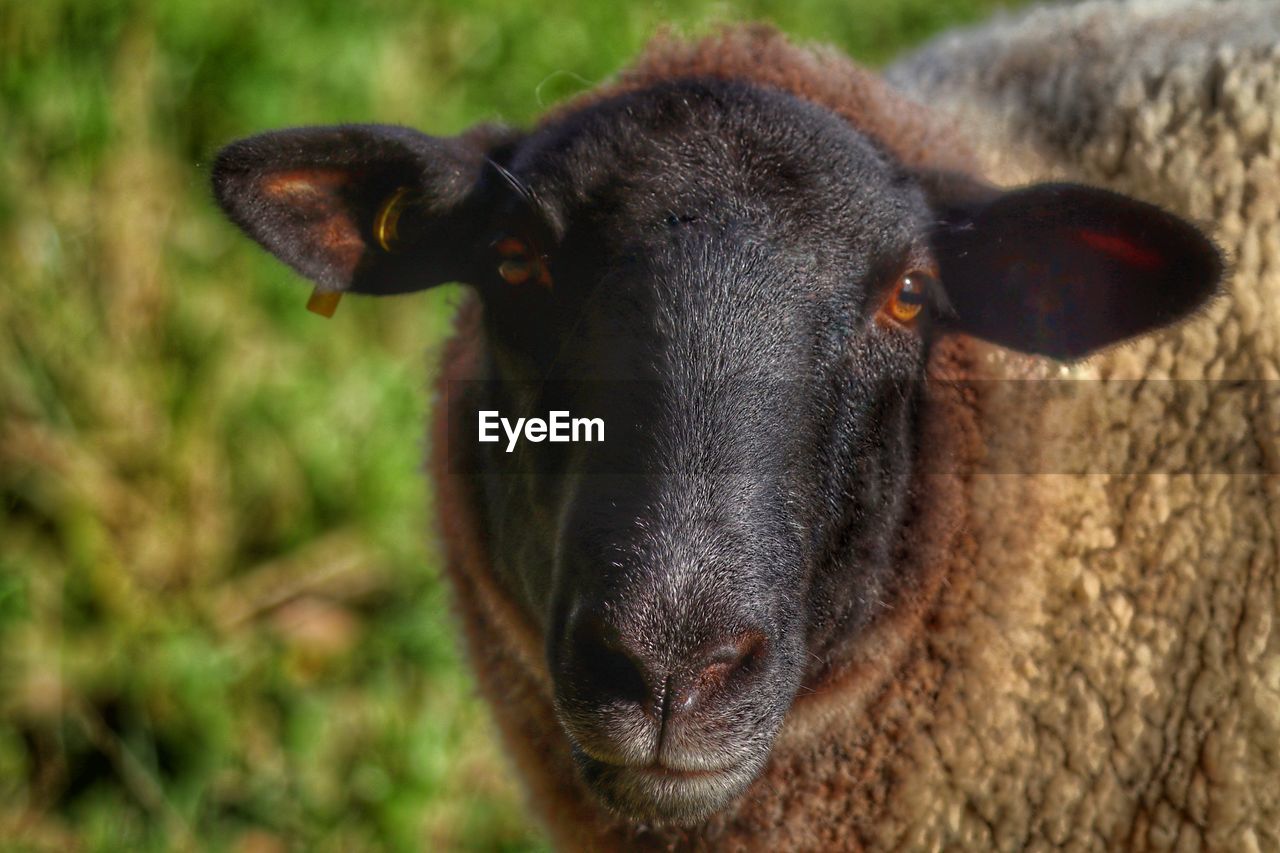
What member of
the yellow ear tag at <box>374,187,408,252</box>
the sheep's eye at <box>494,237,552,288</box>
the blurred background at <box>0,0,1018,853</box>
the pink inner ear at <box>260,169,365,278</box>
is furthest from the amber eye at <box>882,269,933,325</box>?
the blurred background at <box>0,0,1018,853</box>

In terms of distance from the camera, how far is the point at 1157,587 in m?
2.34

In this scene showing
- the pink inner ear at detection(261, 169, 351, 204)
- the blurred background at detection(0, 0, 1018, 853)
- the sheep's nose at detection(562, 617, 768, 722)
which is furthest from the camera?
the blurred background at detection(0, 0, 1018, 853)

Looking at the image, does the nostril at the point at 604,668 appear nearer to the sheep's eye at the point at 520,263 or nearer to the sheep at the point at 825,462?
the sheep at the point at 825,462

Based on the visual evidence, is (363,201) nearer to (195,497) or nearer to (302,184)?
(302,184)

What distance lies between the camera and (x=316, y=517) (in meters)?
4.48

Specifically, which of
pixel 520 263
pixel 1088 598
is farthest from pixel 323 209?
pixel 1088 598

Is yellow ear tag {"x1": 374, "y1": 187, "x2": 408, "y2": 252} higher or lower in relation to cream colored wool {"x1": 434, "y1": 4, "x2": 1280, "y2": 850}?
higher

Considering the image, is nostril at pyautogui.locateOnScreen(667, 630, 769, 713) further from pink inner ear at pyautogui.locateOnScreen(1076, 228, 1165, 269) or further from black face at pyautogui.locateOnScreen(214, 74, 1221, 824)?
pink inner ear at pyautogui.locateOnScreen(1076, 228, 1165, 269)

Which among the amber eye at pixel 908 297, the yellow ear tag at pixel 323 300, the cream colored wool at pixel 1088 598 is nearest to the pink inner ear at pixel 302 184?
→ the yellow ear tag at pixel 323 300

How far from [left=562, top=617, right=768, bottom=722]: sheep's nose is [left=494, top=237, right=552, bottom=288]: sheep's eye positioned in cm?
70

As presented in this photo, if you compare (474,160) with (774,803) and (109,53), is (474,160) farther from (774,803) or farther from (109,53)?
(109,53)

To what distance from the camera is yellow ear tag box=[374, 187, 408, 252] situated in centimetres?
247

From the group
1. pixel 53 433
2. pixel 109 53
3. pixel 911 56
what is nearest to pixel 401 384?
pixel 53 433

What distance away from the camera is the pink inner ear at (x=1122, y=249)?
2.25m
